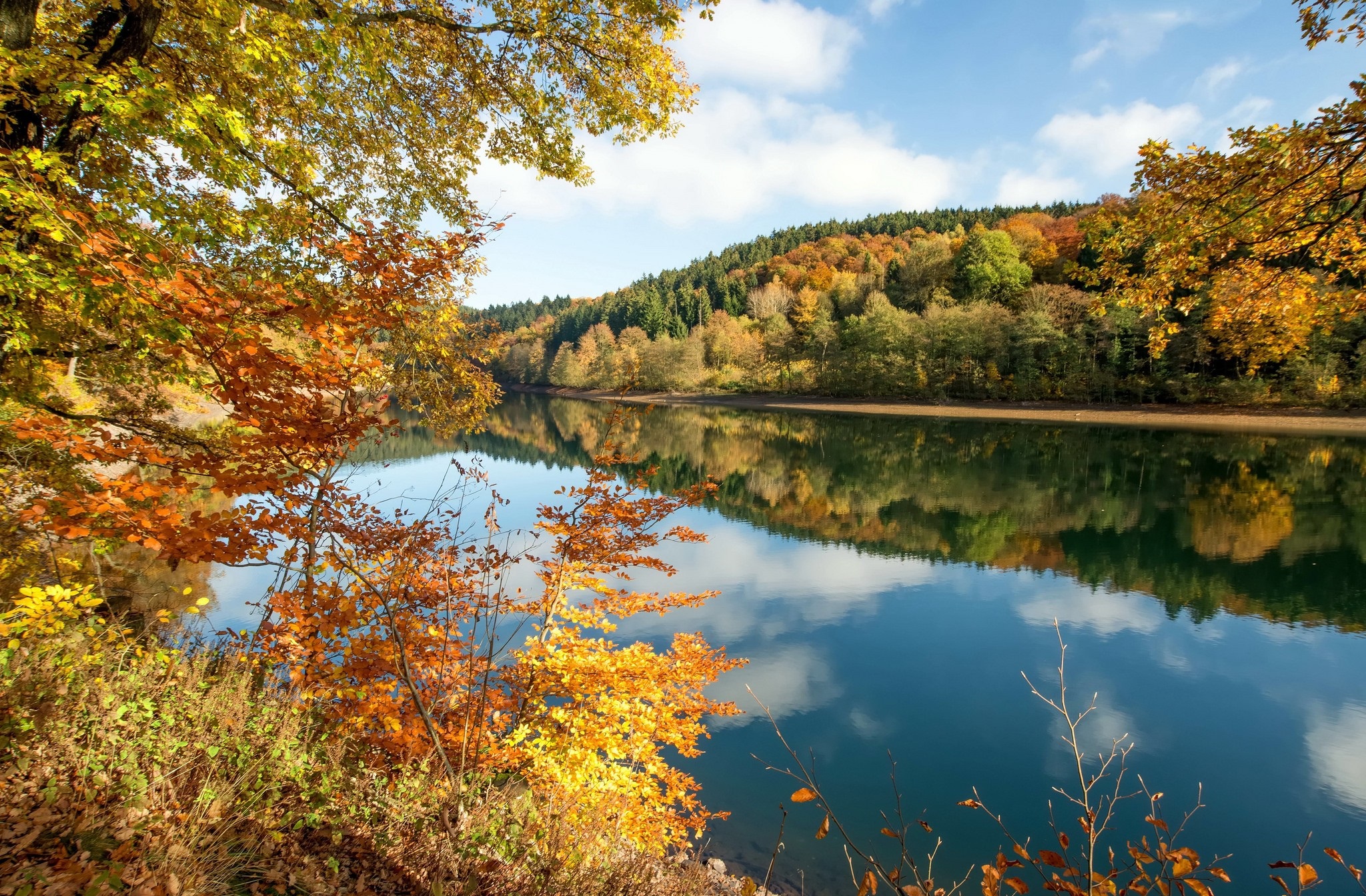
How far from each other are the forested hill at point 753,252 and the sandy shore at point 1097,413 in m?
33.8

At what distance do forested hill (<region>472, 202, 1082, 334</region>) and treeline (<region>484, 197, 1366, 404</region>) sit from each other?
2.19 ft

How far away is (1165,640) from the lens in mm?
11305

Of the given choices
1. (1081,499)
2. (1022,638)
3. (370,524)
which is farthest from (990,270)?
(370,524)

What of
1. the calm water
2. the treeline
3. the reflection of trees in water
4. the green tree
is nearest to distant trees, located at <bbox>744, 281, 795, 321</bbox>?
the treeline

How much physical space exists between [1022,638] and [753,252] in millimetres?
114140

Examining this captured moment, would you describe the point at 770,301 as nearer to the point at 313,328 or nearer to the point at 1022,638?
the point at 1022,638

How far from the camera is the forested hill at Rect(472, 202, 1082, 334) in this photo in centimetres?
9288

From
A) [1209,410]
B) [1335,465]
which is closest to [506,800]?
[1335,465]

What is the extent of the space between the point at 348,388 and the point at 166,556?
58.9 inches

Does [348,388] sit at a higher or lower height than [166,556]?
higher

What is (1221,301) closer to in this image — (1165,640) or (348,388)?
(348,388)

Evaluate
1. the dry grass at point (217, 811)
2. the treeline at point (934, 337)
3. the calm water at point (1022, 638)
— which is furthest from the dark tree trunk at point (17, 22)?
the treeline at point (934, 337)

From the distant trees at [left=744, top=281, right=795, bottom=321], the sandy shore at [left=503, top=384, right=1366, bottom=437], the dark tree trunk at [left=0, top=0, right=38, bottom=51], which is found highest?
the distant trees at [left=744, top=281, right=795, bottom=321]

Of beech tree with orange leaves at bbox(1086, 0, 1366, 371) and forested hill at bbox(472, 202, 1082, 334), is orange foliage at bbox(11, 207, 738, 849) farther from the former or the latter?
forested hill at bbox(472, 202, 1082, 334)
